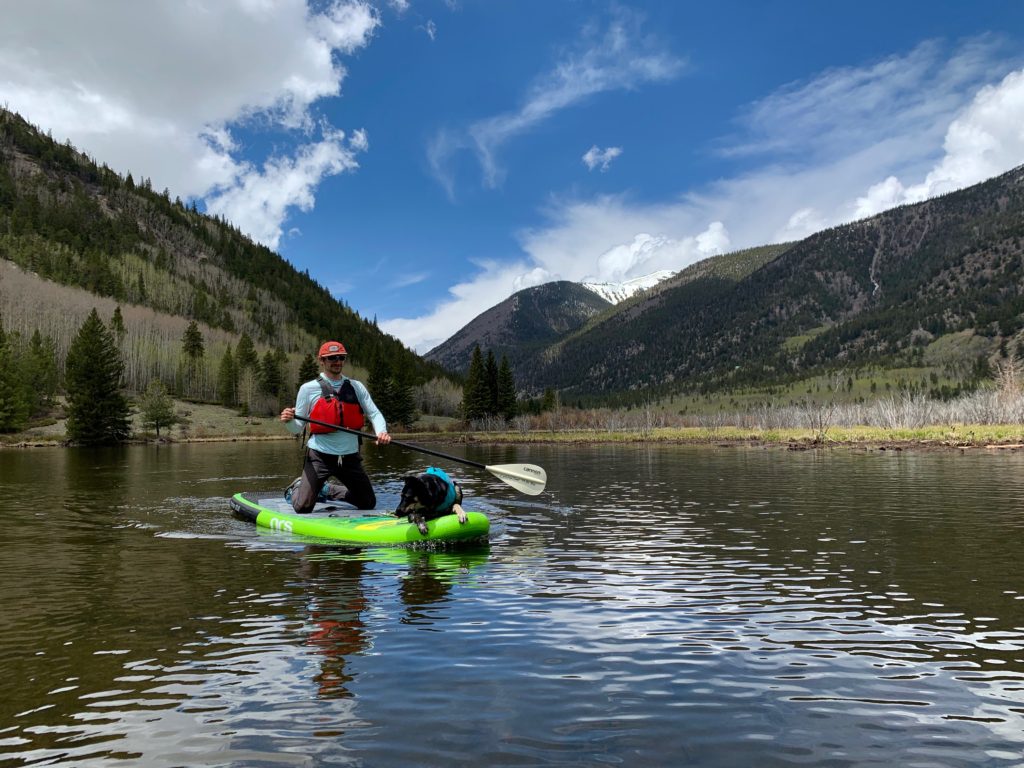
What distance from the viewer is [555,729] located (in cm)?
526

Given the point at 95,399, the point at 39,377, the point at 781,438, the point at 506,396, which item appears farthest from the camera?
the point at 506,396

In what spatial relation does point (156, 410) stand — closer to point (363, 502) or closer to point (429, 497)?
point (363, 502)

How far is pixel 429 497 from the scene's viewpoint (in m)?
13.7

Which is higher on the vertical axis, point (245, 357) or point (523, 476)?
point (245, 357)

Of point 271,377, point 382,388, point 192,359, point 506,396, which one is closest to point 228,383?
point 271,377

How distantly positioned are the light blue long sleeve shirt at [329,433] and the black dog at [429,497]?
59.8 inches

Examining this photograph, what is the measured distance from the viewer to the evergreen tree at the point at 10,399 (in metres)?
87.8

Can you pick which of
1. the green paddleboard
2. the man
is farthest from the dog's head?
the man

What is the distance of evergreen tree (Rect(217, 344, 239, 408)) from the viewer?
156m

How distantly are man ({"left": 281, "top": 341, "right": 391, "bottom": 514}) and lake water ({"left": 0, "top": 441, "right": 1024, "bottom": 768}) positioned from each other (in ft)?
5.36

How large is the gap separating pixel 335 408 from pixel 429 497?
2.98m

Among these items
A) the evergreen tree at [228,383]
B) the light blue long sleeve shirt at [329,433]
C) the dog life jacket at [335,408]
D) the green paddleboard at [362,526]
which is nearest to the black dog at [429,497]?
the green paddleboard at [362,526]

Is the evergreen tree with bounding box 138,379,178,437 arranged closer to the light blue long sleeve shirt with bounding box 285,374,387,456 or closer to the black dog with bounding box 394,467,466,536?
the light blue long sleeve shirt with bounding box 285,374,387,456

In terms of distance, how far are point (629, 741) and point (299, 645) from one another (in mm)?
4072
